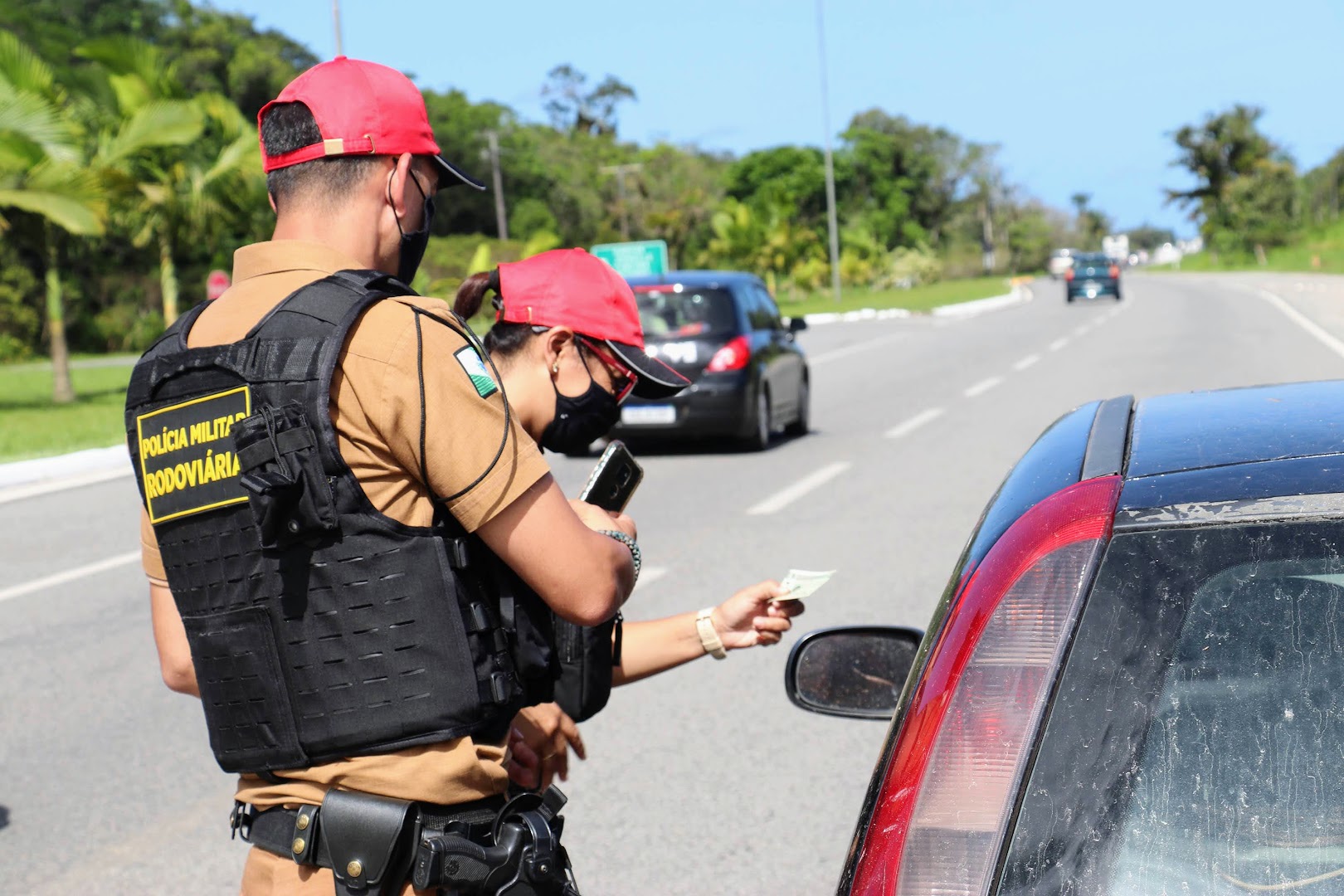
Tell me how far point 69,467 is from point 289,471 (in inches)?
500

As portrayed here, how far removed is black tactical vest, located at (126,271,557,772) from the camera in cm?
189

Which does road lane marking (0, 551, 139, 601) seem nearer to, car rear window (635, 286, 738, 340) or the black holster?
car rear window (635, 286, 738, 340)

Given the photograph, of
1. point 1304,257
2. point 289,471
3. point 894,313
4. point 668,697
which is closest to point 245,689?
point 289,471

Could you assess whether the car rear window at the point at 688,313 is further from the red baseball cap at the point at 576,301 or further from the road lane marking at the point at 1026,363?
the red baseball cap at the point at 576,301

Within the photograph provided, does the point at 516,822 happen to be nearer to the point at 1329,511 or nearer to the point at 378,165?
the point at 378,165

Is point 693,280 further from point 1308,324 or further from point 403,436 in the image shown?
point 1308,324

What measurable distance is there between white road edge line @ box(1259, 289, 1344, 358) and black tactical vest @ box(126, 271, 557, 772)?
803 inches

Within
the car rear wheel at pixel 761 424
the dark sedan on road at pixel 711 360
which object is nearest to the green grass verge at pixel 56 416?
the dark sedan on road at pixel 711 360

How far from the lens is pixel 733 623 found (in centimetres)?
265

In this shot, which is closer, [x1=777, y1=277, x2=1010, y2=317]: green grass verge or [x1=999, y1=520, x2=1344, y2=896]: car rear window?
[x1=999, y1=520, x2=1344, y2=896]: car rear window

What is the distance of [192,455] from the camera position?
1991 mm

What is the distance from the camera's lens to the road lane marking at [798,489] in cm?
1010

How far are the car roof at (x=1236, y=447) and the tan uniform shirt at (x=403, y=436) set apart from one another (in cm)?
78

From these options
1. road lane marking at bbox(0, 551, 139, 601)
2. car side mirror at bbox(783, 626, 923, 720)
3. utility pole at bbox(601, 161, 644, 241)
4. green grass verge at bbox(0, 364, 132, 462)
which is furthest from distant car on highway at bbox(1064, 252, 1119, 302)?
car side mirror at bbox(783, 626, 923, 720)
